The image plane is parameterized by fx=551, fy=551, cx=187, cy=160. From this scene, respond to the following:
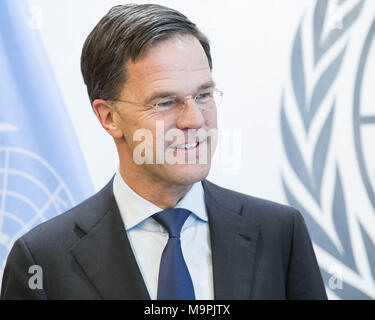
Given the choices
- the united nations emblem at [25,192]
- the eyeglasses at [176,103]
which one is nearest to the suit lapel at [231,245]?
the eyeglasses at [176,103]

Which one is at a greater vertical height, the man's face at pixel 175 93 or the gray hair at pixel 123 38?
the gray hair at pixel 123 38

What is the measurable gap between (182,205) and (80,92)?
672mm

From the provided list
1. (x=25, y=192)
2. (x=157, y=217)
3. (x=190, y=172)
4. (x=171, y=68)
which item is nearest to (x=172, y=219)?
(x=157, y=217)

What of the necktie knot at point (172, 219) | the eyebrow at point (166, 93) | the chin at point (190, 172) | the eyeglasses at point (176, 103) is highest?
the eyebrow at point (166, 93)

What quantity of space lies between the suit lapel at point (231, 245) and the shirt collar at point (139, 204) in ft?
0.11

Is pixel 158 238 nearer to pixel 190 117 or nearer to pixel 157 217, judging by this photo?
pixel 157 217

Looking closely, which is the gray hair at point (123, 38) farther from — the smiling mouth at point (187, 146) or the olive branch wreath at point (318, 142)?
the olive branch wreath at point (318, 142)

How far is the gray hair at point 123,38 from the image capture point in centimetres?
135

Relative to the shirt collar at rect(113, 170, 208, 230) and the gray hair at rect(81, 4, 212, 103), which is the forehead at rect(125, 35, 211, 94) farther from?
the shirt collar at rect(113, 170, 208, 230)

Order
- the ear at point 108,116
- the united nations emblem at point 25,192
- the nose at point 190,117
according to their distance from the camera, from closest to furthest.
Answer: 1. the nose at point 190,117
2. the ear at point 108,116
3. the united nations emblem at point 25,192

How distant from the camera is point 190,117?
1.34 meters

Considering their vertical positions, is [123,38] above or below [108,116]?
above

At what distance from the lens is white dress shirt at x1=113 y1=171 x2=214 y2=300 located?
4.63 ft

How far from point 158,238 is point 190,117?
335 millimetres
